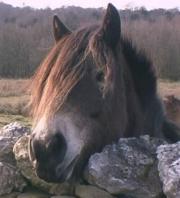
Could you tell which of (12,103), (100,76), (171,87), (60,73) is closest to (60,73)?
(60,73)

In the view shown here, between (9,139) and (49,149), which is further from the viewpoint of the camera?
(9,139)

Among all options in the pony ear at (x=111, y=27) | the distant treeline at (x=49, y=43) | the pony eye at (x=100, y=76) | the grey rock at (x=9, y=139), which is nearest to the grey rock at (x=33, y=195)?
the grey rock at (x=9, y=139)

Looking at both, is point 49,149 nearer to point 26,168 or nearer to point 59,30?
point 26,168

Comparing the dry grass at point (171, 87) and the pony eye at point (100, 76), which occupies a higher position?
the pony eye at point (100, 76)

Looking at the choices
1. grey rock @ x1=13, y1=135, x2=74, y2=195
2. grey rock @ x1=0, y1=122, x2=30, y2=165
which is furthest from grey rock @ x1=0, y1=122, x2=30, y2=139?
grey rock @ x1=13, y1=135, x2=74, y2=195

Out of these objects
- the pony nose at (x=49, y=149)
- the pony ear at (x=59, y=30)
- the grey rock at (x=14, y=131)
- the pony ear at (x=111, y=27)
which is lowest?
the grey rock at (x=14, y=131)

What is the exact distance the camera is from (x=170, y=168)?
7.93 ft

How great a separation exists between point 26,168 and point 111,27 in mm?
1072

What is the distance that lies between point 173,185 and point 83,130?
585mm

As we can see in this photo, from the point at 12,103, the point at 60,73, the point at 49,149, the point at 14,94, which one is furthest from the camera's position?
the point at 14,94

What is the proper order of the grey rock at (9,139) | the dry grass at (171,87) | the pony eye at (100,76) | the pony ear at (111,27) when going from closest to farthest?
the pony eye at (100,76) < the pony ear at (111,27) < the grey rock at (9,139) < the dry grass at (171,87)

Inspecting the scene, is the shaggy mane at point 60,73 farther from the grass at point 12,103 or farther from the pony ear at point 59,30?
the grass at point 12,103

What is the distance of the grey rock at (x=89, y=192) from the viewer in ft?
8.88

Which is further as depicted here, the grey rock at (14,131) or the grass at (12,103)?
the grass at (12,103)
